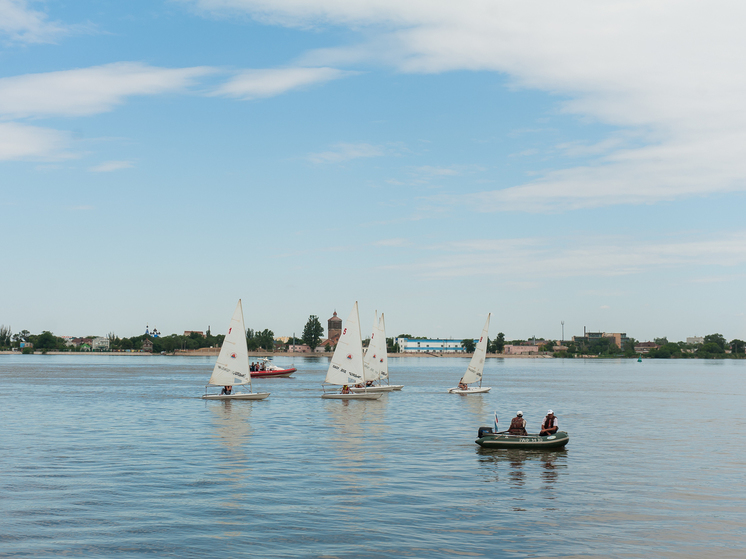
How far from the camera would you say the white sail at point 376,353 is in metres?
96.1

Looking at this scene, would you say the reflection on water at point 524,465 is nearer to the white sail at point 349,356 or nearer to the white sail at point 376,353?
the white sail at point 349,356

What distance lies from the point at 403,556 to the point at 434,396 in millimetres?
78199

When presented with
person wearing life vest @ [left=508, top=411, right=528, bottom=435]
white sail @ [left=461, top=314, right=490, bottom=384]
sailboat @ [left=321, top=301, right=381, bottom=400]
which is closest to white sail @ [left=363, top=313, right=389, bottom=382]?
white sail @ [left=461, top=314, right=490, bottom=384]

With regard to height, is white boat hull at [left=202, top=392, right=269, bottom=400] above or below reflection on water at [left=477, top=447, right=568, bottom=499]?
above

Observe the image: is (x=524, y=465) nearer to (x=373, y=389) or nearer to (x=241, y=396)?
(x=241, y=396)

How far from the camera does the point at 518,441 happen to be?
4450 centimetres

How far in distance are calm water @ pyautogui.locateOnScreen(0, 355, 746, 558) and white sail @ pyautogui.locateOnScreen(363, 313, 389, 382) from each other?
30529mm

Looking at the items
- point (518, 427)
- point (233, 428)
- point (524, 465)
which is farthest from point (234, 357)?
point (524, 465)

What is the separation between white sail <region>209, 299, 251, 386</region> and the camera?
76.4 m

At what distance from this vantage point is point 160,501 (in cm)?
2909

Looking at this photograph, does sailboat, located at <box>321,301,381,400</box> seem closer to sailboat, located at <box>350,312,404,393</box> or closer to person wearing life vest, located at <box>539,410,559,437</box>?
sailboat, located at <box>350,312,404,393</box>

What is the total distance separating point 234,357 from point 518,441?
133 feet

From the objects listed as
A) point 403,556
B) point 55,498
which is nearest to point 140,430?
point 55,498

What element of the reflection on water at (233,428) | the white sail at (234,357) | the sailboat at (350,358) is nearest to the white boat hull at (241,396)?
the reflection on water at (233,428)
